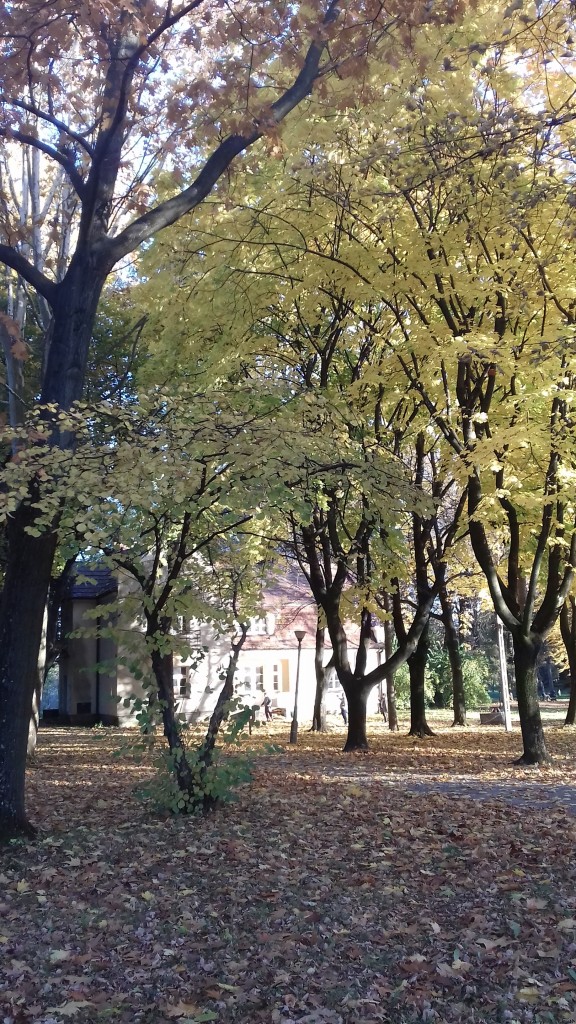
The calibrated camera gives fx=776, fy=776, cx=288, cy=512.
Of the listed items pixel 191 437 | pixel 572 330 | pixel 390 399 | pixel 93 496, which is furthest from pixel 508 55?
pixel 93 496

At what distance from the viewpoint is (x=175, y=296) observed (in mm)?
11820

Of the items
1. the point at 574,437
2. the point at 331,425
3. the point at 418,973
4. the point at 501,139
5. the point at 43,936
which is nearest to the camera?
the point at 418,973

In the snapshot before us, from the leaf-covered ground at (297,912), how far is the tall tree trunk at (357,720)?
640cm

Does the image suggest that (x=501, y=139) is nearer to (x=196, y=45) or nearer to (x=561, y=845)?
(x=196, y=45)

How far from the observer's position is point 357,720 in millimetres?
16125

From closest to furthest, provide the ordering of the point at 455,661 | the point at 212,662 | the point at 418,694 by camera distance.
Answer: the point at 418,694, the point at 455,661, the point at 212,662

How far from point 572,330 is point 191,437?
15.7ft

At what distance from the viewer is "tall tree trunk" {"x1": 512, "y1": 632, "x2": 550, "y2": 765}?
41.3 feet

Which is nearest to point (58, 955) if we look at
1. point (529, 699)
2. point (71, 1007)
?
point (71, 1007)

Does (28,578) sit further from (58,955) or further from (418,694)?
(418,694)

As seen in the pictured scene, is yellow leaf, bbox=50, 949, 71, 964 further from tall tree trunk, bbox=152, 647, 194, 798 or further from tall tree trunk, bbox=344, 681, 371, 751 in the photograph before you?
tall tree trunk, bbox=344, 681, 371, 751

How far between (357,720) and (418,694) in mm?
4557

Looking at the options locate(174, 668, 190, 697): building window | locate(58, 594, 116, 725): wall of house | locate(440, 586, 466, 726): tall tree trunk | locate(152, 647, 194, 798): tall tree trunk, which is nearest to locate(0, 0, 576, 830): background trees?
locate(152, 647, 194, 798): tall tree trunk

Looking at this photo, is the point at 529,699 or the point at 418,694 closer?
the point at 529,699
